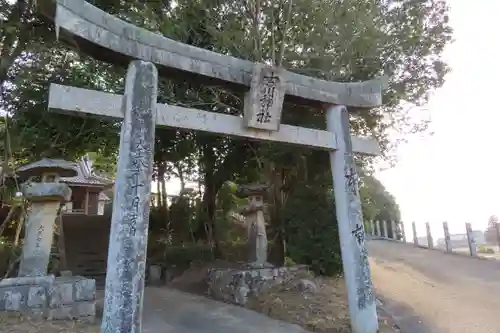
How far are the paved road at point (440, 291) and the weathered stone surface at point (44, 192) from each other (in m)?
7.13

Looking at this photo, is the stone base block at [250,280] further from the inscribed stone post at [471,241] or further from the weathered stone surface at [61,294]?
the inscribed stone post at [471,241]

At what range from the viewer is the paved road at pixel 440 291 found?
697cm

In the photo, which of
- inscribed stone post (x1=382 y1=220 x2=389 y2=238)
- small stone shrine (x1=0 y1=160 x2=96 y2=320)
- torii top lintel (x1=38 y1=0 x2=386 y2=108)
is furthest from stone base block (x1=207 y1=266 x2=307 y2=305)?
inscribed stone post (x1=382 y1=220 x2=389 y2=238)

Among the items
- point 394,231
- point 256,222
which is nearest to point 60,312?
point 256,222

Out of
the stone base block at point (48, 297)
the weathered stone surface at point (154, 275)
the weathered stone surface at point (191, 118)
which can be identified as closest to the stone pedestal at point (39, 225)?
the stone base block at point (48, 297)

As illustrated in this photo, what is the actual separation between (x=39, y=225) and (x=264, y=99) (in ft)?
16.9

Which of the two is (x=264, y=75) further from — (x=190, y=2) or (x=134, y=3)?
(x=134, y=3)

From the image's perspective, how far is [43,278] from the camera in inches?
265

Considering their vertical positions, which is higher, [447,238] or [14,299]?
[447,238]

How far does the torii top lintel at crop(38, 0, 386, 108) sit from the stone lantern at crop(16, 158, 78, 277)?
10.8ft

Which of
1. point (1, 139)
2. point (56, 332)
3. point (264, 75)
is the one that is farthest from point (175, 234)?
point (264, 75)

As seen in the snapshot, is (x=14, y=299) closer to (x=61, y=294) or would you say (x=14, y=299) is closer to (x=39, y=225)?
(x=61, y=294)

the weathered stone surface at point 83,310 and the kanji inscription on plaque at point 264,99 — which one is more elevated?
the kanji inscription on plaque at point 264,99

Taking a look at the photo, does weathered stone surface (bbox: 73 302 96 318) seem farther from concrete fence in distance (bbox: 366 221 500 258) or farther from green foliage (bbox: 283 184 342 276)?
concrete fence in distance (bbox: 366 221 500 258)
